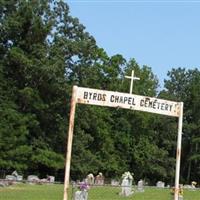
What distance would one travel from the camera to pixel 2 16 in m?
59.3

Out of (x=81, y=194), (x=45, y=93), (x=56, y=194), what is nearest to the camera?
(x=81, y=194)

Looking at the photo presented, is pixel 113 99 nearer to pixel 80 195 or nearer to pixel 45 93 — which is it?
pixel 80 195

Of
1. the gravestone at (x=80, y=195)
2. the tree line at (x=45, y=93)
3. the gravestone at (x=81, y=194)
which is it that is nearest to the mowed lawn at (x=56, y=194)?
the gravestone at (x=81, y=194)

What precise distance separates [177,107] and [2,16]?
50.2 metres

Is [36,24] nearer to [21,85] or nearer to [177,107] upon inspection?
[21,85]

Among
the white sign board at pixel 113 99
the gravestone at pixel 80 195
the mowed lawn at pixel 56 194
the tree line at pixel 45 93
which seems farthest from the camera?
the tree line at pixel 45 93

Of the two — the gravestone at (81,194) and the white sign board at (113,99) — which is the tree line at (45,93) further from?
the white sign board at (113,99)

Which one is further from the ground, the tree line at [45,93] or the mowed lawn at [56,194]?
the tree line at [45,93]

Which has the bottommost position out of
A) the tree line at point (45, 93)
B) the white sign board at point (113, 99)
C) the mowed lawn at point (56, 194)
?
the mowed lawn at point (56, 194)

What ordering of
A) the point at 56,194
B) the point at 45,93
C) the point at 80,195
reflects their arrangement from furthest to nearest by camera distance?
the point at 45,93
the point at 56,194
the point at 80,195

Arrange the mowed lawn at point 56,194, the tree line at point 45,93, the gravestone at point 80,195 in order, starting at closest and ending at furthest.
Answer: the gravestone at point 80,195, the mowed lawn at point 56,194, the tree line at point 45,93

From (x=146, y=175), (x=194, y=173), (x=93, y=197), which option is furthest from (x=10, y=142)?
(x=194, y=173)

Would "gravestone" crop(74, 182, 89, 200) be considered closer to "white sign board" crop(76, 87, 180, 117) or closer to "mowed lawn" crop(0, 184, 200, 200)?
"mowed lawn" crop(0, 184, 200, 200)

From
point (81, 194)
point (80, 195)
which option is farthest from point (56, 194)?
point (80, 195)
